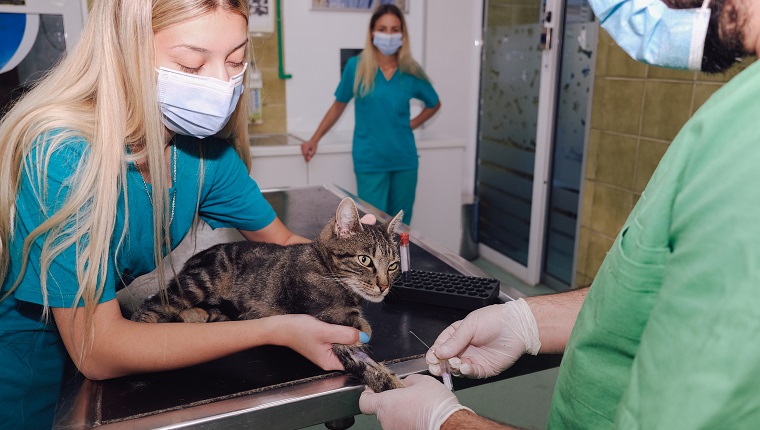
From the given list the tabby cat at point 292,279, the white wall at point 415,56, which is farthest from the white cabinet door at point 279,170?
the tabby cat at point 292,279

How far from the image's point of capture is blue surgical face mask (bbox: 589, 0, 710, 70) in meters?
0.67

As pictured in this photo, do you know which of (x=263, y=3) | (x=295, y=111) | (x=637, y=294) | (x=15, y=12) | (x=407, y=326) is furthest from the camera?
(x=295, y=111)

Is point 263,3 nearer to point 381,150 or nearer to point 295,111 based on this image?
point 295,111

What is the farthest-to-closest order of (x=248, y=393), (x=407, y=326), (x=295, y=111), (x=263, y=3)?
(x=295, y=111), (x=263, y=3), (x=407, y=326), (x=248, y=393)

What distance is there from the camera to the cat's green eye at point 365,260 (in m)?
1.15

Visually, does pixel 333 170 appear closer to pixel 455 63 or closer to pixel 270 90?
pixel 270 90

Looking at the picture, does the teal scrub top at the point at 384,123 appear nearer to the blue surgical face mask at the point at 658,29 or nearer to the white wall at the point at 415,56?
the white wall at the point at 415,56

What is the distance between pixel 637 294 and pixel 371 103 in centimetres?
246

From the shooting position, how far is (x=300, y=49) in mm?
3312

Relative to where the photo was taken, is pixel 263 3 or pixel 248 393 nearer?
pixel 248 393

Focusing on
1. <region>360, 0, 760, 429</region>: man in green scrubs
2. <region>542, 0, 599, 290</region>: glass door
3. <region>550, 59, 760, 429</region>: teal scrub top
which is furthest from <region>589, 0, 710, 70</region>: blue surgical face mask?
<region>542, 0, 599, 290</region>: glass door

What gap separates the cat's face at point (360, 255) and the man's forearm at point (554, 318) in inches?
11.3

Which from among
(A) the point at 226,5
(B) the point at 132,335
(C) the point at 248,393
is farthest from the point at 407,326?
(A) the point at 226,5

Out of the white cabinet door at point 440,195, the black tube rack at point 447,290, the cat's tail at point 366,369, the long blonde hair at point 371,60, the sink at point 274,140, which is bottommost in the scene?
the white cabinet door at point 440,195
